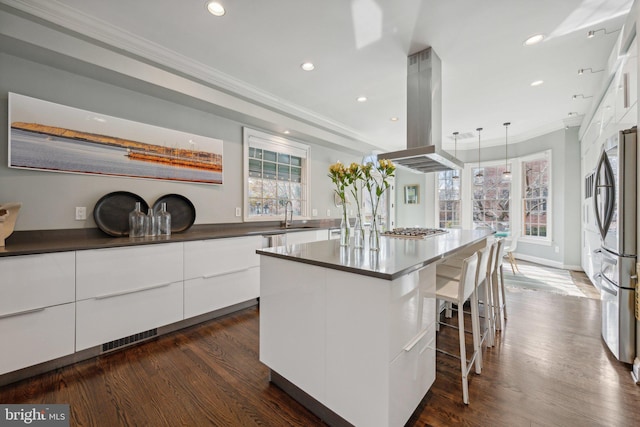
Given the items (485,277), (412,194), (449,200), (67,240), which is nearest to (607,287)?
(485,277)

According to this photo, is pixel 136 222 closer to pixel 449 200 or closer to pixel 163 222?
pixel 163 222

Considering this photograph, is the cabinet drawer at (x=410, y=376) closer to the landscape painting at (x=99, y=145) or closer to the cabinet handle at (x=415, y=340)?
the cabinet handle at (x=415, y=340)

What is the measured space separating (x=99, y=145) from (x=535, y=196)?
24.5ft

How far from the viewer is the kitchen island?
1210 mm

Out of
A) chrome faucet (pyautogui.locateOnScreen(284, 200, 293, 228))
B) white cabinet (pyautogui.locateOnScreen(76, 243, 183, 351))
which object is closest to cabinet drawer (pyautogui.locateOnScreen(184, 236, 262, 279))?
white cabinet (pyautogui.locateOnScreen(76, 243, 183, 351))

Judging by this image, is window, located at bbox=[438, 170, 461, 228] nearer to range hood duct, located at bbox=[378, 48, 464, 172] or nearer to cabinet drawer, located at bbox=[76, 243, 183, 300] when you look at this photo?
range hood duct, located at bbox=[378, 48, 464, 172]

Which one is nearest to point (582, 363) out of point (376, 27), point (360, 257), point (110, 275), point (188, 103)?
point (360, 257)

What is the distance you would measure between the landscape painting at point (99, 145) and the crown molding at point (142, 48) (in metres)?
0.64

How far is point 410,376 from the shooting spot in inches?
53.3

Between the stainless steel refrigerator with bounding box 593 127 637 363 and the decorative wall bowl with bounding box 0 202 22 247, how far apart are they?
14.6 ft

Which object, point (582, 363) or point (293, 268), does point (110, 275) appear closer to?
point (293, 268)

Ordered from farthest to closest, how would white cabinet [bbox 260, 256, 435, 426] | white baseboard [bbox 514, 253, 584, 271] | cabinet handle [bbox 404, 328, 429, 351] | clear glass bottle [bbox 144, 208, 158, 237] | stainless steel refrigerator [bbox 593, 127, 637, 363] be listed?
white baseboard [bbox 514, 253, 584, 271] → clear glass bottle [bbox 144, 208, 158, 237] → stainless steel refrigerator [bbox 593, 127, 637, 363] → cabinet handle [bbox 404, 328, 429, 351] → white cabinet [bbox 260, 256, 435, 426]

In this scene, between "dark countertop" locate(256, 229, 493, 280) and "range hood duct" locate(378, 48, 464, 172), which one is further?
"range hood duct" locate(378, 48, 464, 172)

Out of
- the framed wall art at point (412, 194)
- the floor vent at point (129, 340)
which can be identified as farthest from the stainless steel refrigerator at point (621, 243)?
the framed wall art at point (412, 194)
